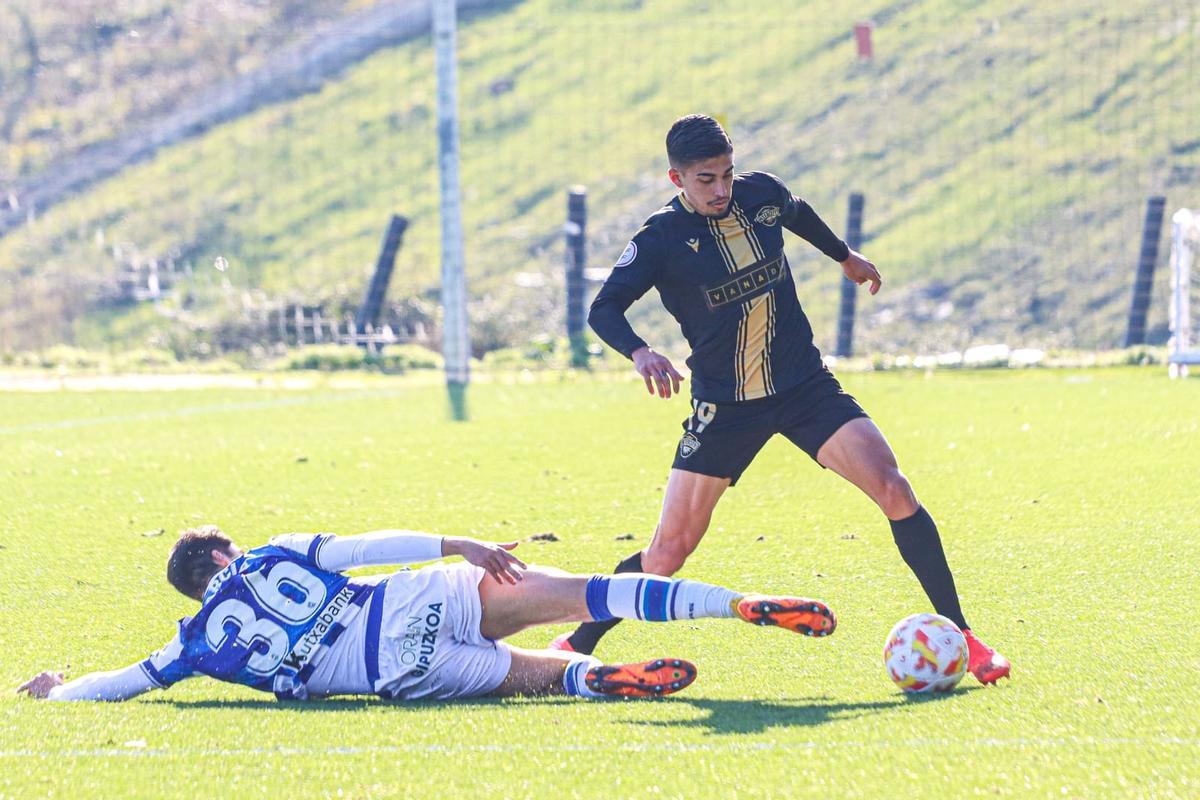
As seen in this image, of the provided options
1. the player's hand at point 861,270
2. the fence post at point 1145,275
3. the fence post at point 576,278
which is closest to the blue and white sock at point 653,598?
the player's hand at point 861,270

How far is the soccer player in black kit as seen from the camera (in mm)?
6133

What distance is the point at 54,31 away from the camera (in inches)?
1738

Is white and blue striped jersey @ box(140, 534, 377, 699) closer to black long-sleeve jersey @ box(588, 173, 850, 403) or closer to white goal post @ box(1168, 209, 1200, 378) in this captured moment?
black long-sleeve jersey @ box(588, 173, 850, 403)

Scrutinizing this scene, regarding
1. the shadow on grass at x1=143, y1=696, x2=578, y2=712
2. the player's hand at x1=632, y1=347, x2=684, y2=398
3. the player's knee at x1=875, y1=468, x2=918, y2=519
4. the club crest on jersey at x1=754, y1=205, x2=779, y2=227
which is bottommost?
the shadow on grass at x1=143, y1=696, x2=578, y2=712

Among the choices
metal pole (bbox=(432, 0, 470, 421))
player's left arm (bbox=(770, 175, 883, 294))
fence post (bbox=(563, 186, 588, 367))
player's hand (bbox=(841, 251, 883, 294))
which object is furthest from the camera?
fence post (bbox=(563, 186, 588, 367))

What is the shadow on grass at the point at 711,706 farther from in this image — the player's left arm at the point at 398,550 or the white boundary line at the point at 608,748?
the player's left arm at the point at 398,550

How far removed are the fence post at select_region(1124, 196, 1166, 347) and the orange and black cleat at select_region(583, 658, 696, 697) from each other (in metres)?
14.8

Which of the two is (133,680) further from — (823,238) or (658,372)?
(823,238)

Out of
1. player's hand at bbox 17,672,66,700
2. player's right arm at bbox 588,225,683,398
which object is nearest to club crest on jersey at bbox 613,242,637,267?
player's right arm at bbox 588,225,683,398

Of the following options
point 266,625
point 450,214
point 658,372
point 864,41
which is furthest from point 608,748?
point 864,41

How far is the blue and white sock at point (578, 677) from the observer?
5484 mm

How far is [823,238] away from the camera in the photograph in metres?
6.71

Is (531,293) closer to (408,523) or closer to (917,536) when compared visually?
(408,523)

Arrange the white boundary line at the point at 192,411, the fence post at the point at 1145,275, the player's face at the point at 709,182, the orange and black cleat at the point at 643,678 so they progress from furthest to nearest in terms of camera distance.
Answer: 1. the fence post at the point at 1145,275
2. the white boundary line at the point at 192,411
3. the player's face at the point at 709,182
4. the orange and black cleat at the point at 643,678
